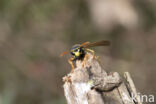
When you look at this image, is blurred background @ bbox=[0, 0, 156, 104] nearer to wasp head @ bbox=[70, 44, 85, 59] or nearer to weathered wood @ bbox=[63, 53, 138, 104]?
wasp head @ bbox=[70, 44, 85, 59]

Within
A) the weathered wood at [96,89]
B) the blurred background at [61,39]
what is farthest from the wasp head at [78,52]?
the blurred background at [61,39]

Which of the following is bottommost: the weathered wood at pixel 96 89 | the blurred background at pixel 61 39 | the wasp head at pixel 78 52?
the weathered wood at pixel 96 89

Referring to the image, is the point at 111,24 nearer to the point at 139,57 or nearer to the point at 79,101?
the point at 139,57

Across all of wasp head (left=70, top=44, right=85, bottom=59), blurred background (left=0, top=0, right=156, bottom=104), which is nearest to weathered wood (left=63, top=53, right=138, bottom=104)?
wasp head (left=70, top=44, right=85, bottom=59)

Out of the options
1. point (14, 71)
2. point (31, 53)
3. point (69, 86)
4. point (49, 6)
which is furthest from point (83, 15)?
point (69, 86)

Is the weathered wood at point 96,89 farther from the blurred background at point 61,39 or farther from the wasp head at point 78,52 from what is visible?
the blurred background at point 61,39

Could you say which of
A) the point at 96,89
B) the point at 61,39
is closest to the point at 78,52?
the point at 96,89
